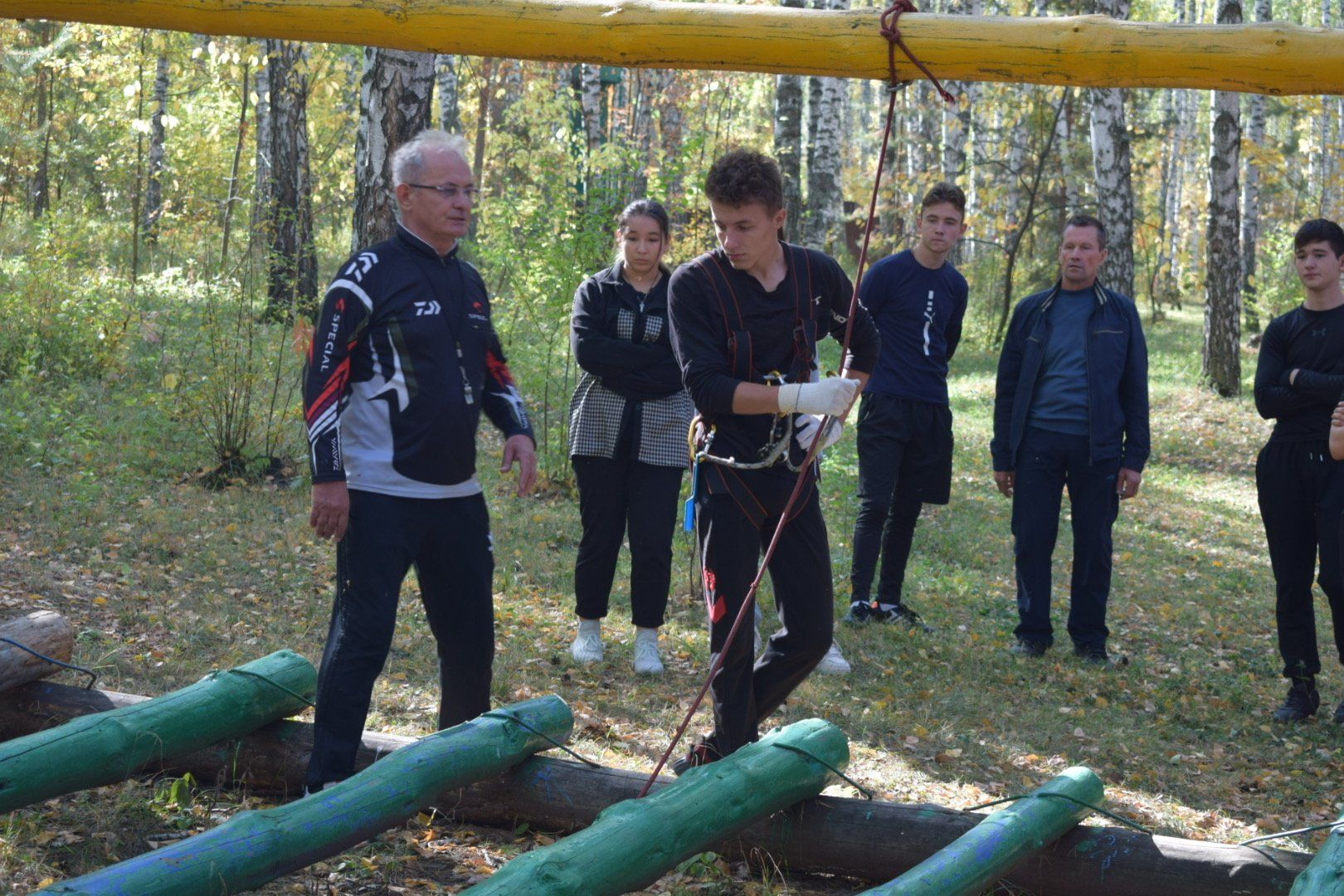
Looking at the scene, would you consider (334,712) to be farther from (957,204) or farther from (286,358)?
(286,358)

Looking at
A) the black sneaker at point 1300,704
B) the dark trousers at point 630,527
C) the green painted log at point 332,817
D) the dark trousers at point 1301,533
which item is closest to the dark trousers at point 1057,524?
the dark trousers at point 1301,533

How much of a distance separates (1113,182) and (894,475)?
9187 millimetres

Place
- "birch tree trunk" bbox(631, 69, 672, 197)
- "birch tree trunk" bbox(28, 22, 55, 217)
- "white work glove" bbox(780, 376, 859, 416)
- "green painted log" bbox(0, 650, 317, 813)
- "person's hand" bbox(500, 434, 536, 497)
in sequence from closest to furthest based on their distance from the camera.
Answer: "green painted log" bbox(0, 650, 317, 813) < "white work glove" bbox(780, 376, 859, 416) < "person's hand" bbox(500, 434, 536, 497) < "birch tree trunk" bbox(631, 69, 672, 197) < "birch tree trunk" bbox(28, 22, 55, 217)

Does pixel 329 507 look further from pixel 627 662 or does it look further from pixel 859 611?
pixel 859 611

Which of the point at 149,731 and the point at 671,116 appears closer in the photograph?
the point at 149,731

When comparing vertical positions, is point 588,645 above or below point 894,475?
below

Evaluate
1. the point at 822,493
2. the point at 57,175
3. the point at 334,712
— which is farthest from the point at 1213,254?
the point at 57,175

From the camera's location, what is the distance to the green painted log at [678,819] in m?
3.31

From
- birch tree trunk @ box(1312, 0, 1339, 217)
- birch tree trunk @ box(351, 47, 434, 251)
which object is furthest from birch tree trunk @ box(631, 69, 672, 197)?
birch tree trunk @ box(1312, 0, 1339, 217)

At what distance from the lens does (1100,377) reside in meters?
7.09

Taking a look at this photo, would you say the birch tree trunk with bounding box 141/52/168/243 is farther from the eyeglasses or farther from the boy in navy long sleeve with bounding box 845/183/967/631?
the eyeglasses

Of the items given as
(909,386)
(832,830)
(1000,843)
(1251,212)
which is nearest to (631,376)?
(909,386)

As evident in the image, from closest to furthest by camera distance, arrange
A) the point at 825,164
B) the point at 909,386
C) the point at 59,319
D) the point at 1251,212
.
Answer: the point at 909,386, the point at 59,319, the point at 825,164, the point at 1251,212

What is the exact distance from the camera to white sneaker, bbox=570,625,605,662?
6703 millimetres
